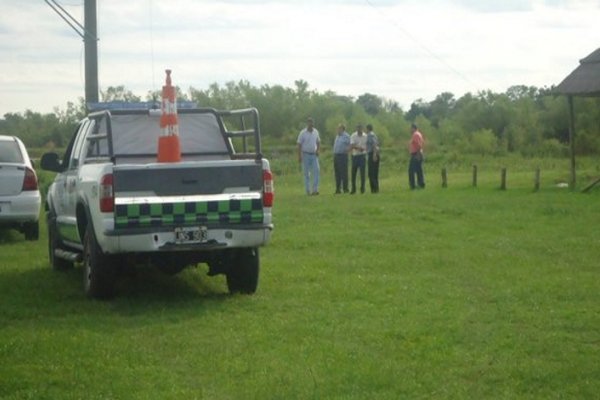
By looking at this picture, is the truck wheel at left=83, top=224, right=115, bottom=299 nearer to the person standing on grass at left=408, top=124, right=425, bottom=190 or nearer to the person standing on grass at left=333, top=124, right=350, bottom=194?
the person standing on grass at left=333, top=124, right=350, bottom=194

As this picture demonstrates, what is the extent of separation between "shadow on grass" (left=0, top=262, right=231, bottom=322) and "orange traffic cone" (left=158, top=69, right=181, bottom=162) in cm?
144

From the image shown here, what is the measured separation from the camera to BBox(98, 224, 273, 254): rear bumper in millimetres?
11430

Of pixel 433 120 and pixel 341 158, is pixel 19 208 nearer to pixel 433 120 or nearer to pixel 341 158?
pixel 341 158

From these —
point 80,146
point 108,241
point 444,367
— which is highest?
point 80,146

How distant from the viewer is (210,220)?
38.3 feet

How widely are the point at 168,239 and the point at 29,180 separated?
7.20 metres

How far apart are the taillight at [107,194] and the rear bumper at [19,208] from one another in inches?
270

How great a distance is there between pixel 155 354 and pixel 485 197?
1735 centimetres

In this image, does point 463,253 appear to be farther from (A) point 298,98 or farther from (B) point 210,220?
(A) point 298,98

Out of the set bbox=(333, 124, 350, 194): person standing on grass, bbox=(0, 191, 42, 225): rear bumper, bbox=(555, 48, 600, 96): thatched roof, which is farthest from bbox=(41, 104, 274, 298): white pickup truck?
bbox=(555, 48, 600, 96): thatched roof

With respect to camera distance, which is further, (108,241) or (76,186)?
(76,186)

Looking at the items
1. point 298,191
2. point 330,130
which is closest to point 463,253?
point 298,191

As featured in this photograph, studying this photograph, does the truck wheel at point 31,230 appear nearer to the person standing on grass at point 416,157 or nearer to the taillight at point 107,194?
the taillight at point 107,194

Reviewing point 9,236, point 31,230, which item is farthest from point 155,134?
point 9,236
